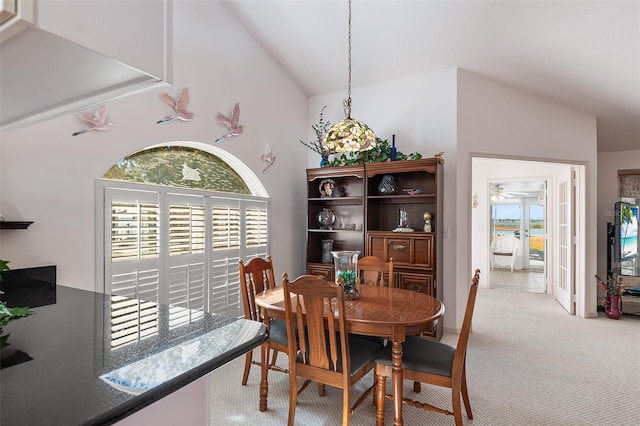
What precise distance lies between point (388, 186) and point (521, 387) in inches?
86.7

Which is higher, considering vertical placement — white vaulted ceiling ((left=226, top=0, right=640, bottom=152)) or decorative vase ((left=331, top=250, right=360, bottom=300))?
white vaulted ceiling ((left=226, top=0, right=640, bottom=152))

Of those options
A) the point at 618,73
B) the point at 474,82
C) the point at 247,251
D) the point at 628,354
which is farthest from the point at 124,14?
the point at 628,354

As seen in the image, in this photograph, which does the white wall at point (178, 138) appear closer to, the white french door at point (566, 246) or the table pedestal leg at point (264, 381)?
the table pedestal leg at point (264, 381)

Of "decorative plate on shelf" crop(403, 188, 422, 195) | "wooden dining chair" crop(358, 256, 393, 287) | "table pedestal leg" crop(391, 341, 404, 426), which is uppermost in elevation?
"decorative plate on shelf" crop(403, 188, 422, 195)

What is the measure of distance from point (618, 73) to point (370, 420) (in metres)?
3.78

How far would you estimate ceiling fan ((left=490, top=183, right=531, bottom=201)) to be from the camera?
700 cm

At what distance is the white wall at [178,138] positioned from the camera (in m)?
2.02

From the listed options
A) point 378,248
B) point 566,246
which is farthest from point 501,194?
point 378,248

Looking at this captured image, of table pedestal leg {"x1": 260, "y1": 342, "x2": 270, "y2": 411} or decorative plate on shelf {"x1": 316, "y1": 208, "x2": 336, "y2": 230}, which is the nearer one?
table pedestal leg {"x1": 260, "y1": 342, "x2": 270, "y2": 411}

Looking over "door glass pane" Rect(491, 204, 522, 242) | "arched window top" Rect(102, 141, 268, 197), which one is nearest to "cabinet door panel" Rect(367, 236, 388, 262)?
"arched window top" Rect(102, 141, 268, 197)

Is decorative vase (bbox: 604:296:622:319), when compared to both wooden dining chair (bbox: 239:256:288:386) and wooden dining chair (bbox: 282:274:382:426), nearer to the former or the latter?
wooden dining chair (bbox: 282:274:382:426)

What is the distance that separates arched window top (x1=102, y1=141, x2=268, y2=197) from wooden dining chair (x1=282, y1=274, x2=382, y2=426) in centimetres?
169

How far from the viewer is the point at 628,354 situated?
319 cm

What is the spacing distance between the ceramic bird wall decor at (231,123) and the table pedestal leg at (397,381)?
2.49 metres
